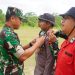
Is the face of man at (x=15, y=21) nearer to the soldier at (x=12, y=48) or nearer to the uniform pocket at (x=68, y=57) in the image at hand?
the soldier at (x=12, y=48)

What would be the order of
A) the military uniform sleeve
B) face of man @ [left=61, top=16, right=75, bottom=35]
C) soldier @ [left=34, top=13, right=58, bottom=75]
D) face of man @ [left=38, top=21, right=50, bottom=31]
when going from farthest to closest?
1. face of man @ [left=38, top=21, right=50, bottom=31]
2. soldier @ [left=34, top=13, right=58, bottom=75]
3. the military uniform sleeve
4. face of man @ [left=61, top=16, right=75, bottom=35]

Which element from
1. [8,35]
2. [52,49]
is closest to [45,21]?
[52,49]

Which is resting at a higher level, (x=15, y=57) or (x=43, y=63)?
(x=15, y=57)

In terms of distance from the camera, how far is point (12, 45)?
15.4 ft

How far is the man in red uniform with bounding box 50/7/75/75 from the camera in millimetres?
3865

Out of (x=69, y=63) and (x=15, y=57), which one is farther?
(x=15, y=57)

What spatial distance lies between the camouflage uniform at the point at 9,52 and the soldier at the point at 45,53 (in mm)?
828

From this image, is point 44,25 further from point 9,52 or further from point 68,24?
point 68,24

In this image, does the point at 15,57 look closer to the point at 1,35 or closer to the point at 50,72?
the point at 1,35

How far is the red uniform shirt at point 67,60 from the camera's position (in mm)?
3855

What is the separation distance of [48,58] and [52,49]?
19cm

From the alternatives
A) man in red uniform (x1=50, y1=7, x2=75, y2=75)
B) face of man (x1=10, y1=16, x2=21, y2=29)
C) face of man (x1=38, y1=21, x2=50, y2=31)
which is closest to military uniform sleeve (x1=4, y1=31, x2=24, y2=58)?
face of man (x1=10, y1=16, x2=21, y2=29)

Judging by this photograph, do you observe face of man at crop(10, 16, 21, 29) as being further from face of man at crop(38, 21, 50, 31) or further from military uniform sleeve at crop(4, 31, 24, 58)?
face of man at crop(38, 21, 50, 31)

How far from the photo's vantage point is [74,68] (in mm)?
3836
